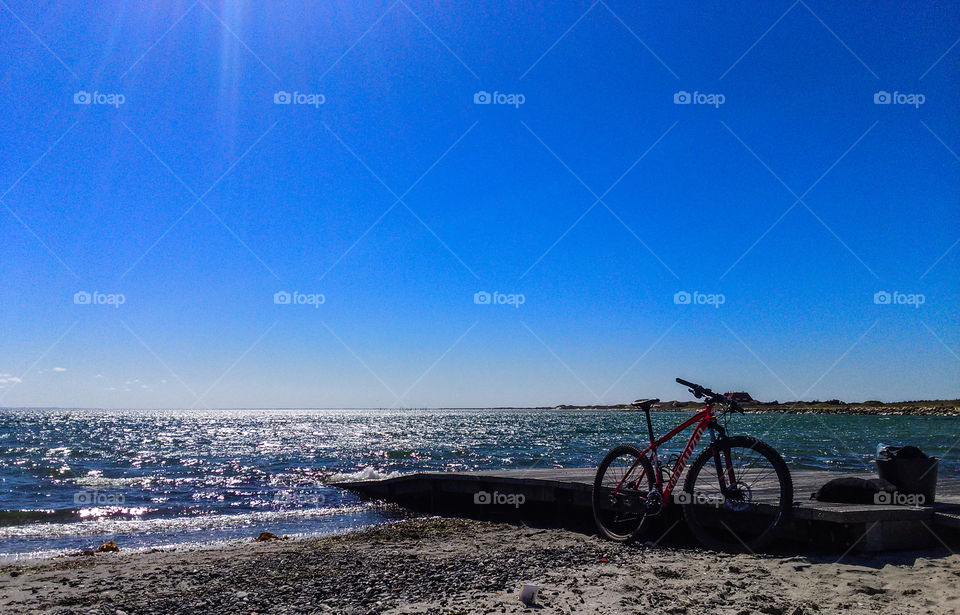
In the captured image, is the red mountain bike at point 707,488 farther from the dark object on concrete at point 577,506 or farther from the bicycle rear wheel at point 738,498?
the dark object on concrete at point 577,506

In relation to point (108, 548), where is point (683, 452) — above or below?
above

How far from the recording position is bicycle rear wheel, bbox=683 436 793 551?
6.67 metres

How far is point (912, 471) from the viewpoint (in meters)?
7.16

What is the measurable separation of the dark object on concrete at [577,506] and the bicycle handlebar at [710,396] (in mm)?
1559

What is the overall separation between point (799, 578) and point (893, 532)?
1.79 metres

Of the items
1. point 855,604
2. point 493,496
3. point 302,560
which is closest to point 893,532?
point 855,604

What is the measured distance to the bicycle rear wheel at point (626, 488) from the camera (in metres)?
7.75
